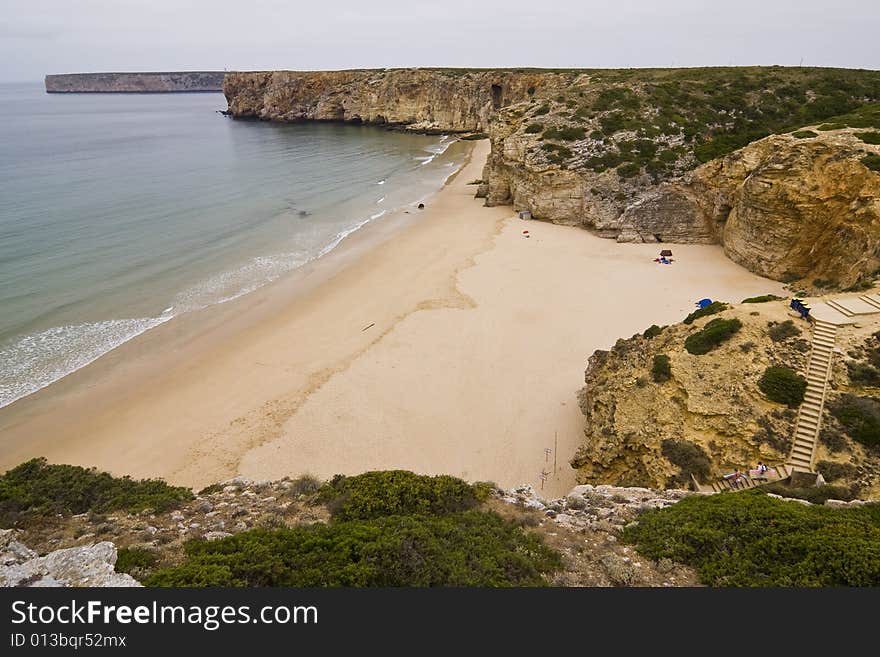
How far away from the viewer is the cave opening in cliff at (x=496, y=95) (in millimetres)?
89438

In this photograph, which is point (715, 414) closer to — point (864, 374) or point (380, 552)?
point (864, 374)

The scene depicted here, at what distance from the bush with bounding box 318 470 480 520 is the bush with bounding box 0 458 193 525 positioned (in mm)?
3397

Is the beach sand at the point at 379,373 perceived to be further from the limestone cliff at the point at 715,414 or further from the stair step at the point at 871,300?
the stair step at the point at 871,300

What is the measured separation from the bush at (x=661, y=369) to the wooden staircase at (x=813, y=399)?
3130 millimetres

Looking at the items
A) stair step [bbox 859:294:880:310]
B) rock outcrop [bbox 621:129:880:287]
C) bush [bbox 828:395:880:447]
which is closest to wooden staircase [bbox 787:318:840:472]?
bush [bbox 828:395:880:447]

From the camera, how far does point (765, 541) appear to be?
25.1ft

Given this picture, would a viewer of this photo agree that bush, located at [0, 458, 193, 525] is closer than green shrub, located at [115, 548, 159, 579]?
No

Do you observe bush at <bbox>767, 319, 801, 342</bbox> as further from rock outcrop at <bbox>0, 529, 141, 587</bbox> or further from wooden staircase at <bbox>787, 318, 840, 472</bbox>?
rock outcrop at <bbox>0, 529, 141, 587</bbox>

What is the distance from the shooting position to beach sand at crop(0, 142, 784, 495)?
52.1 ft

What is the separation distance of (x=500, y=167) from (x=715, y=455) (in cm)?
3551

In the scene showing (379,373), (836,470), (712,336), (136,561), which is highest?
(712,336)

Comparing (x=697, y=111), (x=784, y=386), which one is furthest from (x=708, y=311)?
(x=697, y=111)

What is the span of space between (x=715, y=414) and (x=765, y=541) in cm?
549

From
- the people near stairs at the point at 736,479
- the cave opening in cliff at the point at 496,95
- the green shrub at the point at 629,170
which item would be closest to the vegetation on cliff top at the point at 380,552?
the people near stairs at the point at 736,479
